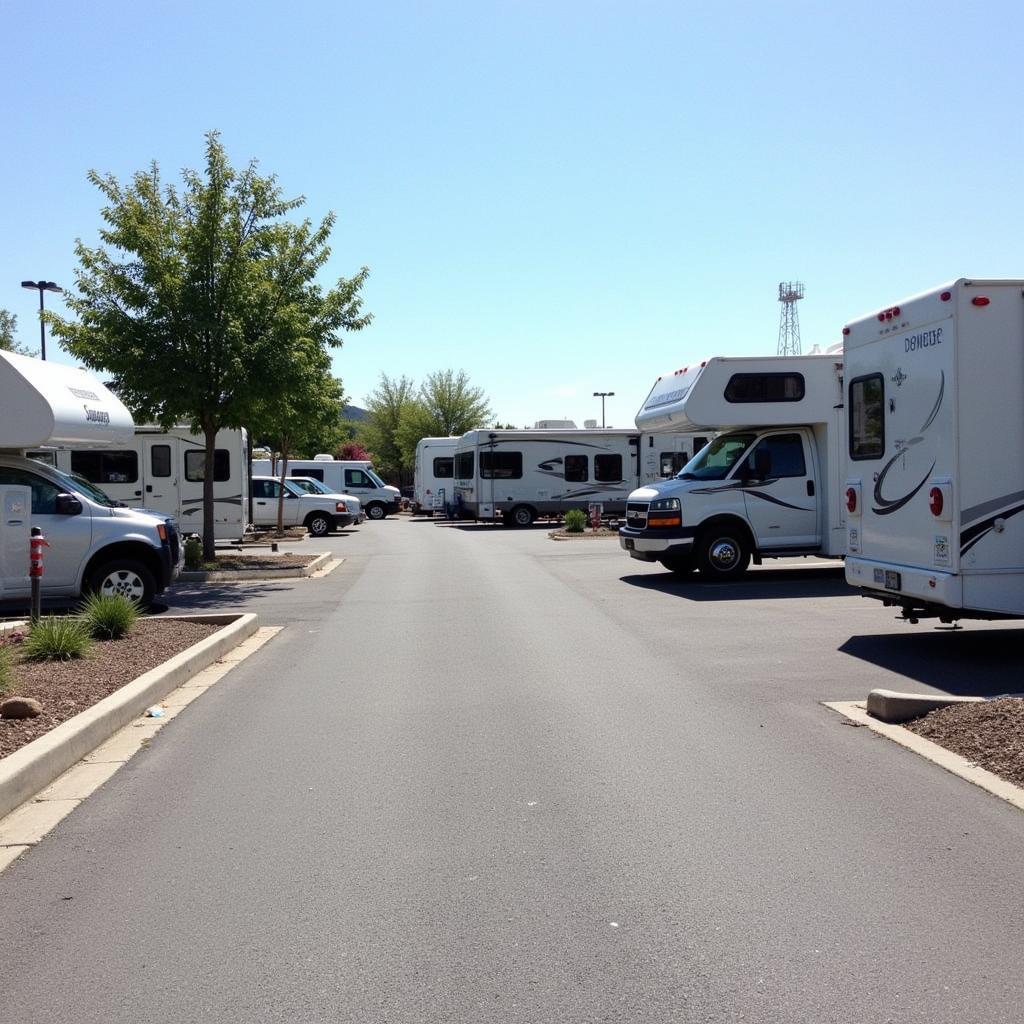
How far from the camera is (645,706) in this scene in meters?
8.38

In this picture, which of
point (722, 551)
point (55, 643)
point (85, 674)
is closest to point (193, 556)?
point (722, 551)

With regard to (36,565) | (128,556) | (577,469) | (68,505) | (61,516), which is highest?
(577,469)

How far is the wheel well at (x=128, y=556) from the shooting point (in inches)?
537

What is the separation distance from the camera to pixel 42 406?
12.9m

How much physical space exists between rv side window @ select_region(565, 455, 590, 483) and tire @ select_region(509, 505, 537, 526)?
1.45m

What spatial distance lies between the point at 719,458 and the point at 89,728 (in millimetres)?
12072

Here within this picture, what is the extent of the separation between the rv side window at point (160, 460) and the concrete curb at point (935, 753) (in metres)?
19.2

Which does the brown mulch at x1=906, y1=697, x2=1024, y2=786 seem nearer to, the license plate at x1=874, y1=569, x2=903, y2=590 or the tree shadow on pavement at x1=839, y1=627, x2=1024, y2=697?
the tree shadow on pavement at x1=839, y1=627, x2=1024, y2=697

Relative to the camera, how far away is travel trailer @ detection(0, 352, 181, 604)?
509 inches

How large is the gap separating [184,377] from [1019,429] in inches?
533

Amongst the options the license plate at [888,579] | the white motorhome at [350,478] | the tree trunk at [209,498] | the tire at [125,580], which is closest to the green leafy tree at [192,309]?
the tree trunk at [209,498]

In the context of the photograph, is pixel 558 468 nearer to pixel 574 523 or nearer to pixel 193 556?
pixel 574 523

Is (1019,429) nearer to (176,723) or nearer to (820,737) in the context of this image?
(820,737)

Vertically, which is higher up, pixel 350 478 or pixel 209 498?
pixel 350 478
